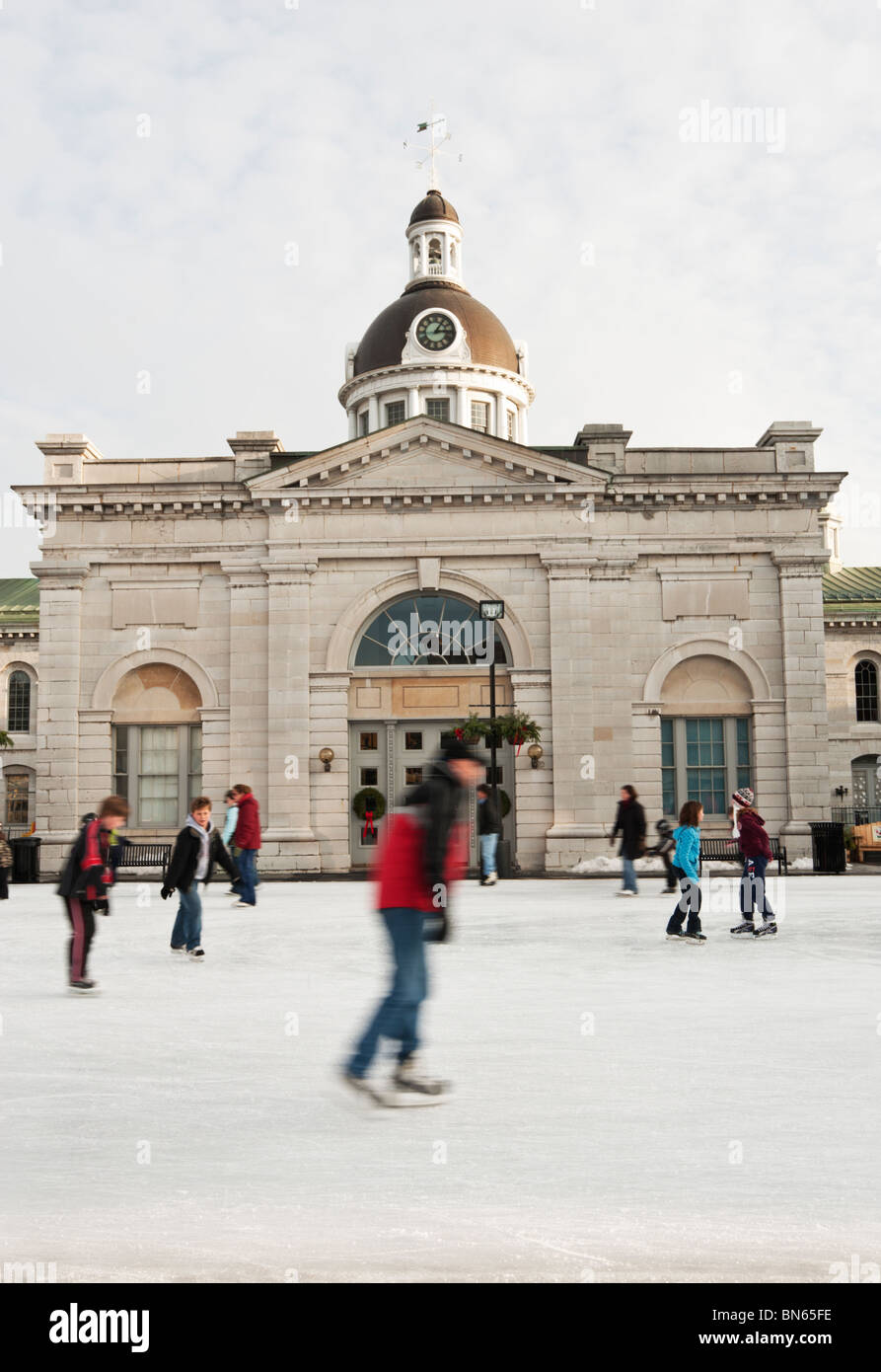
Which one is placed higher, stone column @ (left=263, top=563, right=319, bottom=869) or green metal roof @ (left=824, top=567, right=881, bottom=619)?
green metal roof @ (left=824, top=567, right=881, bottom=619)

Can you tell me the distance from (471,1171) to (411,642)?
979 inches

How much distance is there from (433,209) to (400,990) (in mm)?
52896

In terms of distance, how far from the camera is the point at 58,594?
30438mm

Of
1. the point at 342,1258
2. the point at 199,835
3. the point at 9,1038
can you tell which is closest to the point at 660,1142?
the point at 342,1258

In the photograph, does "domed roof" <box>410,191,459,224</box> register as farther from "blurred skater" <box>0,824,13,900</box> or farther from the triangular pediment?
"blurred skater" <box>0,824,13,900</box>

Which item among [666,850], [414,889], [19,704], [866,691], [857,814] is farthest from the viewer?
[19,704]

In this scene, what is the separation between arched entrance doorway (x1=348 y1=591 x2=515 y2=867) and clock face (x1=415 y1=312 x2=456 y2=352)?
20.8 meters

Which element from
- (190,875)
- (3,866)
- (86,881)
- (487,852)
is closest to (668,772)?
(487,852)

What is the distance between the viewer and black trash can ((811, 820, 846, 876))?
27.7 meters

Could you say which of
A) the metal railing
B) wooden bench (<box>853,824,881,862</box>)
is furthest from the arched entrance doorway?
the metal railing

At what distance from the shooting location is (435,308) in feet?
159

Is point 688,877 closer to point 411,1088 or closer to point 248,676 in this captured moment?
point 411,1088

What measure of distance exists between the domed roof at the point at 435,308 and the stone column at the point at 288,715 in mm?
21645

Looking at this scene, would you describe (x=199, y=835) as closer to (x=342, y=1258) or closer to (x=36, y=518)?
(x=342, y=1258)
